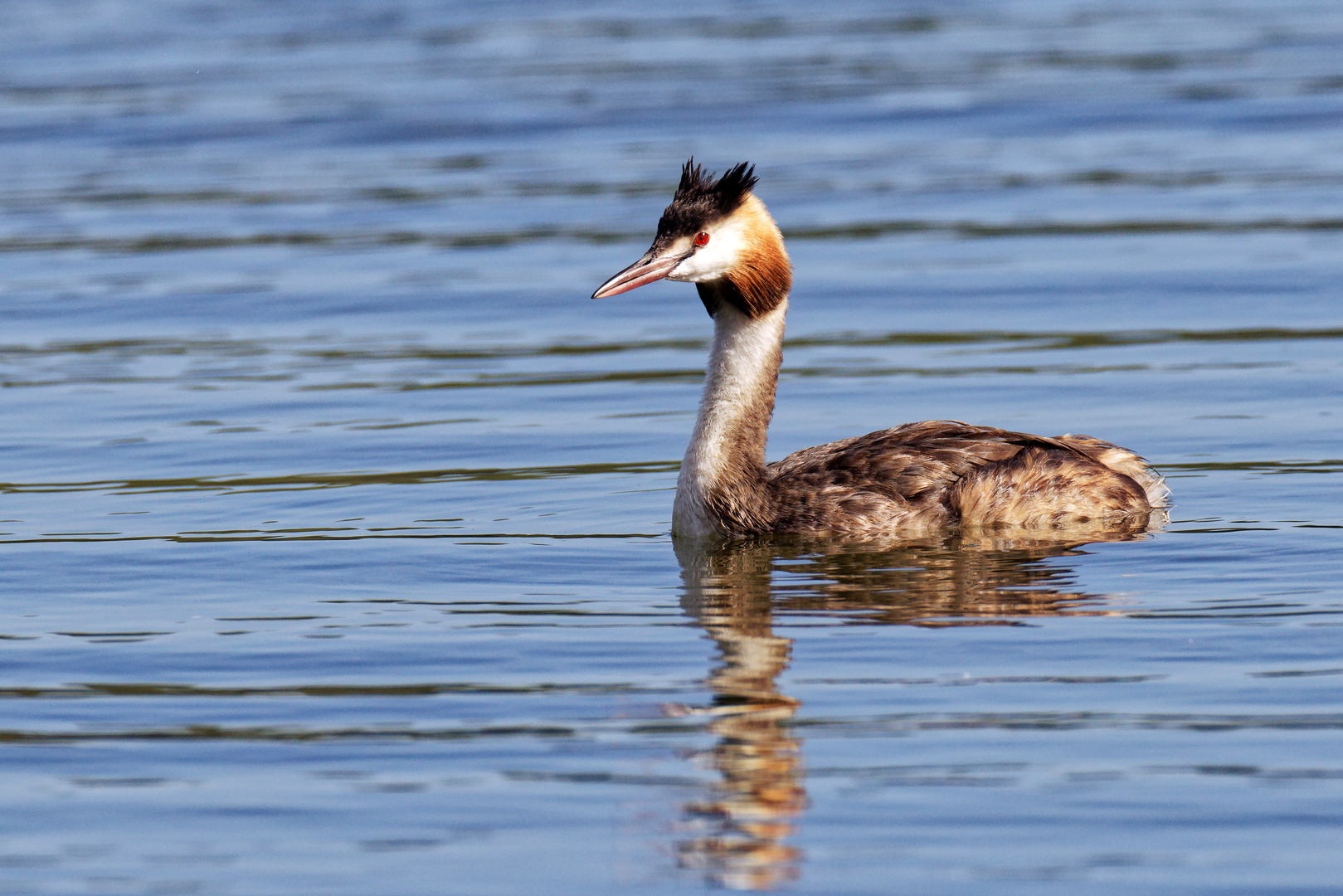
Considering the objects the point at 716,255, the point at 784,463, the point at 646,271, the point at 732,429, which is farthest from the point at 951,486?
the point at 646,271

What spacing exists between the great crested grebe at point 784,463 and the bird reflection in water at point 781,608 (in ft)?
0.46

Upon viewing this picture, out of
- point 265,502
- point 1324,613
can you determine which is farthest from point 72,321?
point 1324,613

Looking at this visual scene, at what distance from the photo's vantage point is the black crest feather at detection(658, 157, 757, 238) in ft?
33.6

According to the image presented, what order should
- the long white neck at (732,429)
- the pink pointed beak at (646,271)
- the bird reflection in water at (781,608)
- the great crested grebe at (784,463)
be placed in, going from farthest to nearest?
the long white neck at (732,429) → the great crested grebe at (784,463) → the pink pointed beak at (646,271) → the bird reflection in water at (781,608)

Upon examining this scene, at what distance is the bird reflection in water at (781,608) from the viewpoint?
21.5 feet

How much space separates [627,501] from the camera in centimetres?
1139

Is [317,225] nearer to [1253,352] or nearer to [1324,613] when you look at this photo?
[1253,352]

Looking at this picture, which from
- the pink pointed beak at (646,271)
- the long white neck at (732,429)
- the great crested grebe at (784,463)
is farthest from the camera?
the long white neck at (732,429)

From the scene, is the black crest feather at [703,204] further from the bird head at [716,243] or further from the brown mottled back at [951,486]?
the brown mottled back at [951,486]

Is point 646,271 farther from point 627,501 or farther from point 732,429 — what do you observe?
point 627,501

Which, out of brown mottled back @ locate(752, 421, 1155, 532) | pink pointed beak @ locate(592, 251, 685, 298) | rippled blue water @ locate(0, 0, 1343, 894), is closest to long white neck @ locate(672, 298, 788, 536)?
brown mottled back @ locate(752, 421, 1155, 532)

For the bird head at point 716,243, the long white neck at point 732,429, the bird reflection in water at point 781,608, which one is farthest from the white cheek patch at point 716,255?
the bird reflection in water at point 781,608

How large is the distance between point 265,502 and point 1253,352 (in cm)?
693

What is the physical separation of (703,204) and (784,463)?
1450mm
